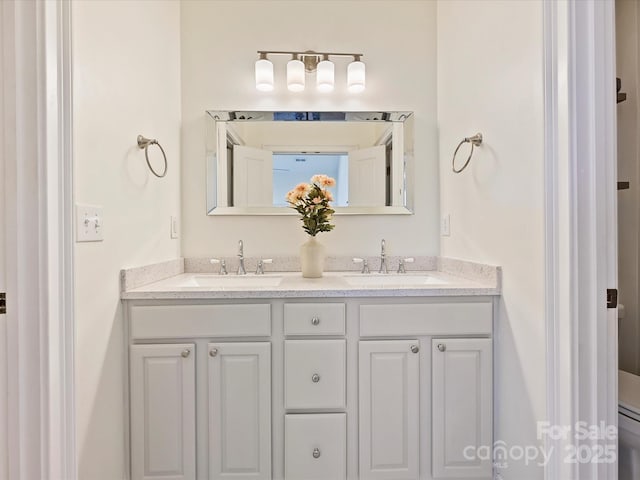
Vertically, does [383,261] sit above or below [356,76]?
below

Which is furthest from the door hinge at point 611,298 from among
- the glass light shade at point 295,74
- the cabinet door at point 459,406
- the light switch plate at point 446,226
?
the glass light shade at point 295,74

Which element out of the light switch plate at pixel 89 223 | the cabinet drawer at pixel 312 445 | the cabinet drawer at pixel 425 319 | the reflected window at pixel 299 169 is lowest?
the cabinet drawer at pixel 312 445

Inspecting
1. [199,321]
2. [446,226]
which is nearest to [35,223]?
[199,321]

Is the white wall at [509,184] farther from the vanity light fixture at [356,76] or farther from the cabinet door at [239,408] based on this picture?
the cabinet door at [239,408]

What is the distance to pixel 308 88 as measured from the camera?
1991mm

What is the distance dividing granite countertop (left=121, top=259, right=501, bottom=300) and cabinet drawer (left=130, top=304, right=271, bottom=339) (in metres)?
0.05

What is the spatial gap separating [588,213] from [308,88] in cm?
149

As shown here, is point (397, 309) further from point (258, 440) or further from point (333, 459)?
point (258, 440)

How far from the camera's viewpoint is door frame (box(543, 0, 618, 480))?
40.3 inches

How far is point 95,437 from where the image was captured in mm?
1196

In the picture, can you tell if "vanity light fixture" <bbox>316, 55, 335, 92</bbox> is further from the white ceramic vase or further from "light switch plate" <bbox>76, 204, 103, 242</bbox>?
"light switch plate" <bbox>76, 204, 103, 242</bbox>

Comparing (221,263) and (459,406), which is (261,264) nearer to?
(221,263)

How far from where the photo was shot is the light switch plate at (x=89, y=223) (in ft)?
3.61

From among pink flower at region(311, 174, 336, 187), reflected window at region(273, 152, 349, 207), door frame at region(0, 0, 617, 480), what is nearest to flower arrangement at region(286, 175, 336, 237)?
pink flower at region(311, 174, 336, 187)
